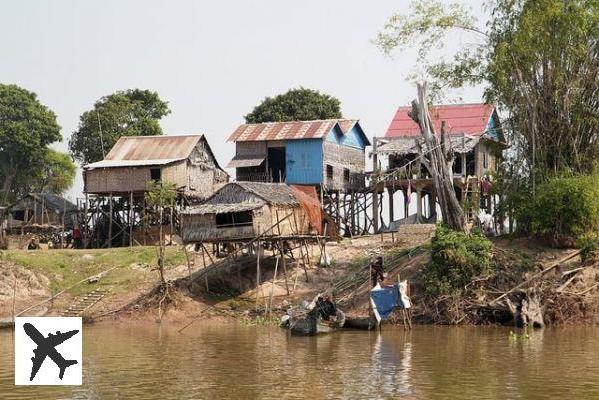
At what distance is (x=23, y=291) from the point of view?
3959 centimetres

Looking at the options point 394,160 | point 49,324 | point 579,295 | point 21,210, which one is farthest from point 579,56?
point 21,210

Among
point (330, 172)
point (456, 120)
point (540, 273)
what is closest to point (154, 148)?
point (330, 172)

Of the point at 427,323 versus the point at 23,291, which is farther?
the point at 23,291

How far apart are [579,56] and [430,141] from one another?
18.9ft

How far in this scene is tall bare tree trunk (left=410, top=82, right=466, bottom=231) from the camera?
37.2m

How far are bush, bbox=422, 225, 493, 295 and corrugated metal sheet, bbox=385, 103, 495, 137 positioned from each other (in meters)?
16.2

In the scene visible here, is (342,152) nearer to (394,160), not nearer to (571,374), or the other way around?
(394,160)

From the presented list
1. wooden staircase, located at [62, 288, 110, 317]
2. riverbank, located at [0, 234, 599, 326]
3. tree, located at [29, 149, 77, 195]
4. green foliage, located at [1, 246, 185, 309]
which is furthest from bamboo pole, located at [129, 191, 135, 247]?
tree, located at [29, 149, 77, 195]

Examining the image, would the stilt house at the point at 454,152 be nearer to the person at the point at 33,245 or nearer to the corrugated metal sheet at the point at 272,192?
the corrugated metal sheet at the point at 272,192

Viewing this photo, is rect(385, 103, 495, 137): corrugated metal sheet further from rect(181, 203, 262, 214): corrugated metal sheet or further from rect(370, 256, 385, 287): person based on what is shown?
rect(370, 256, 385, 287): person

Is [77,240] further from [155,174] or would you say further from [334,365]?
[334,365]

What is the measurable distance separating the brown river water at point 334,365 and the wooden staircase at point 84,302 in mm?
4715

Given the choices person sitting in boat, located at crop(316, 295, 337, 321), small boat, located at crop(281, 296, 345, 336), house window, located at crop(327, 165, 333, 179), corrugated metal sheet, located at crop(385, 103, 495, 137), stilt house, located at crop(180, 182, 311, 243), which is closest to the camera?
small boat, located at crop(281, 296, 345, 336)

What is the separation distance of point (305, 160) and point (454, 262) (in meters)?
18.9
